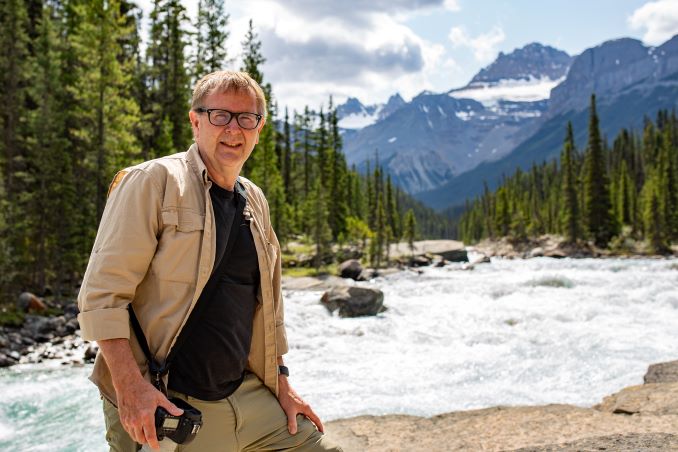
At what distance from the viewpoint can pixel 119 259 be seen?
2332 millimetres

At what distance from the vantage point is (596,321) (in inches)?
659

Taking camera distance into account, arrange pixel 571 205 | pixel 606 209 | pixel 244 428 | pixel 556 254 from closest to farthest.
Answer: pixel 244 428 < pixel 556 254 < pixel 606 209 < pixel 571 205

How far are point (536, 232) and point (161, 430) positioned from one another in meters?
97.3

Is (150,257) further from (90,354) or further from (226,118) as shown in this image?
(90,354)

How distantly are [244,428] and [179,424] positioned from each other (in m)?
0.54

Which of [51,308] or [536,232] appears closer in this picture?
[51,308]

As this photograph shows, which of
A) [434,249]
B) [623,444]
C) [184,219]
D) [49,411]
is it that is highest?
[184,219]

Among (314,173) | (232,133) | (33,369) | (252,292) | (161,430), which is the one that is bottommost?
(33,369)

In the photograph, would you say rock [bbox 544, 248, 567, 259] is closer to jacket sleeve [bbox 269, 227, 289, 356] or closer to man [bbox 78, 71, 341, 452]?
jacket sleeve [bbox 269, 227, 289, 356]

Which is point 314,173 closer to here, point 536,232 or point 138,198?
point 536,232

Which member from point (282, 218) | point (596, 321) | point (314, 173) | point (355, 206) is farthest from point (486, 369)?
point (355, 206)

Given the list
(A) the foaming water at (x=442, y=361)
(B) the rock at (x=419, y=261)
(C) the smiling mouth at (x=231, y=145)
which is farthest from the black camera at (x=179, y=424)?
(B) the rock at (x=419, y=261)

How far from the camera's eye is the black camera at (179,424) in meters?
2.30

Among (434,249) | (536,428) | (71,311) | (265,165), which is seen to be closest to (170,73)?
(265,165)
